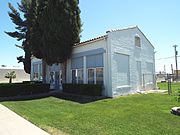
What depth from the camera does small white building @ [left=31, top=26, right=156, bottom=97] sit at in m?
17.3

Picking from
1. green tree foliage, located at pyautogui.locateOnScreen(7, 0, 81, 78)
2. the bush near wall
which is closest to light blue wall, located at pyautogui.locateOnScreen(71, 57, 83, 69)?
green tree foliage, located at pyautogui.locateOnScreen(7, 0, 81, 78)

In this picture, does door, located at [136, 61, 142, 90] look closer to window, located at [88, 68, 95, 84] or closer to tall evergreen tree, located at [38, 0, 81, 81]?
window, located at [88, 68, 95, 84]

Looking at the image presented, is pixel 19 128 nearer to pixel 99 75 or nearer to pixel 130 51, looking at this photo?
pixel 99 75

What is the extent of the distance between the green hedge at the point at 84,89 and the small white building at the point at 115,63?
679 millimetres

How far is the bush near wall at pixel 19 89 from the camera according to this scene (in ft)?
63.5

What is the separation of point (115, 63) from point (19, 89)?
9.76 m

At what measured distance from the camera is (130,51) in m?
20.1

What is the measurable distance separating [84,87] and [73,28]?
20.8ft

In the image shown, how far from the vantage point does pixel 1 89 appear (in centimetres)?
1916

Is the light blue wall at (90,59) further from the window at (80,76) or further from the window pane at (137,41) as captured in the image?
the window pane at (137,41)

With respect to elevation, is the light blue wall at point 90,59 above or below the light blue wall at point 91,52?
below

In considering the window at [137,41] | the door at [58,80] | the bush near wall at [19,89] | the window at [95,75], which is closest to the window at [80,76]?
the window at [95,75]

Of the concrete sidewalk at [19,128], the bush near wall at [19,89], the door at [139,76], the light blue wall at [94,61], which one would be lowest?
the concrete sidewalk at [19,128]

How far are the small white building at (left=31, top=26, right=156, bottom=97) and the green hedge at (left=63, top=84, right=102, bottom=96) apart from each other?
0.68 metres
